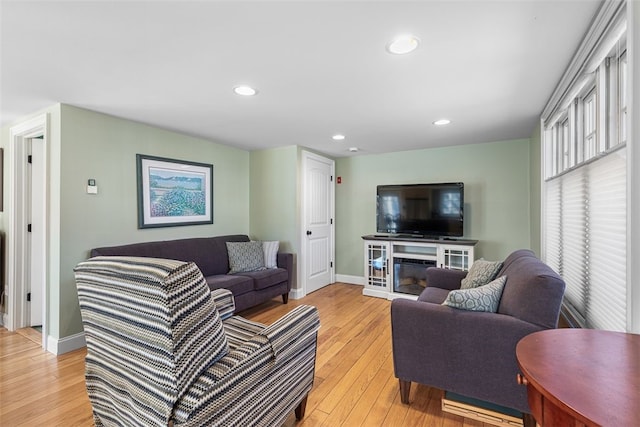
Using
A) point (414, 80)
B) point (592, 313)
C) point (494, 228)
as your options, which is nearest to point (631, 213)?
point (592, 313)

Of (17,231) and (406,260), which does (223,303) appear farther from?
(406,260)

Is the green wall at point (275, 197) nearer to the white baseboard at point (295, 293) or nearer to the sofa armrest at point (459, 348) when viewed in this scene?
the white baseboard at point (295, 293)

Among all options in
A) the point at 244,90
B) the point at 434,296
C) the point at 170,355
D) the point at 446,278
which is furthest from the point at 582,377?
the point at 244,90

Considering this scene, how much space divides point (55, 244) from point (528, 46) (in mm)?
3771

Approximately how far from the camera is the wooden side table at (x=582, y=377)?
2.18 ft

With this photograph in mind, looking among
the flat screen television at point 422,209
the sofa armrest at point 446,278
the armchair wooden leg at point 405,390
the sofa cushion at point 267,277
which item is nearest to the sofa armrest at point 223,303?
the armchair wooden leg at point 405,390

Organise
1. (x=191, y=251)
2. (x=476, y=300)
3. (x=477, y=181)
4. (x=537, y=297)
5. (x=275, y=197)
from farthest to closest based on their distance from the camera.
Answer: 1. (x=275, y=197)
2. (x=477, y=181)
3. (x=191, y=251)
4. (x=476, y=300)
5. (x=537, y=297)

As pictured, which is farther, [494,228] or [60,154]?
[494,228]

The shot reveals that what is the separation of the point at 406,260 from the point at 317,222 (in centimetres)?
146

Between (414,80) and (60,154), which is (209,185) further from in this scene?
(414,80)

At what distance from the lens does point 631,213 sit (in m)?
1.14

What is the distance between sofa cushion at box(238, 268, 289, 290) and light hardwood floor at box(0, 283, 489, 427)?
2.94 ft

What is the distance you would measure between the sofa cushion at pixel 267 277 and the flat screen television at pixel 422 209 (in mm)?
1681

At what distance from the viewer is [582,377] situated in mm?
782
